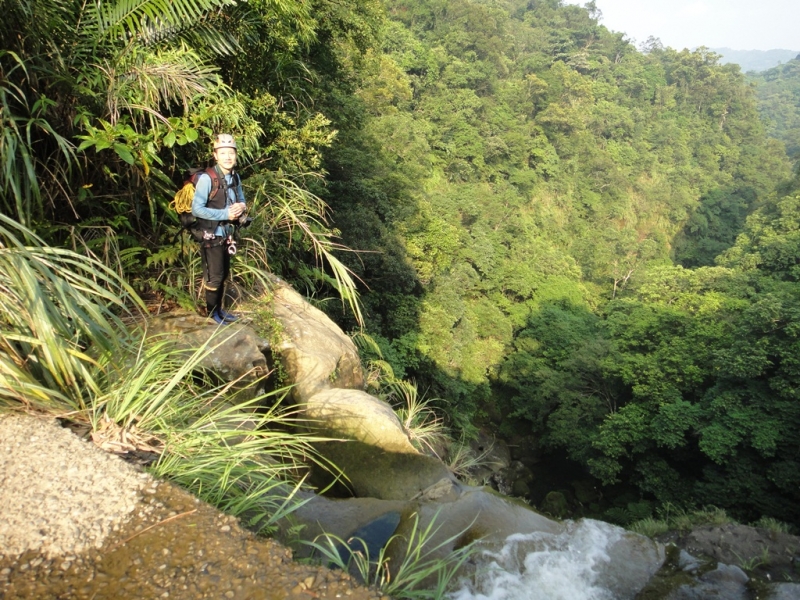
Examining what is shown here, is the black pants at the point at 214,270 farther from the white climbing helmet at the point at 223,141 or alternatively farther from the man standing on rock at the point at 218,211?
the white climbing helmet at the point at 223,141

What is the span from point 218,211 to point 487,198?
29.7 metres

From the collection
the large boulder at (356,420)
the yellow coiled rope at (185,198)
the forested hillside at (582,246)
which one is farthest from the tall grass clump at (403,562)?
the forested hillside at (582,246)

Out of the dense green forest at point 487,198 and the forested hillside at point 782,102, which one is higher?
the forested hillside at point 782,102

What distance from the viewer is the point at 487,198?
104 feet

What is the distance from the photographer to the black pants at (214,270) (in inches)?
144

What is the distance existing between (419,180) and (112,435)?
21692mm

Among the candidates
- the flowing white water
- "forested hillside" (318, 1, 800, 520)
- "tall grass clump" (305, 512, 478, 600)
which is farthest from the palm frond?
the flowing white water

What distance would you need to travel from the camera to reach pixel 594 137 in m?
44.2

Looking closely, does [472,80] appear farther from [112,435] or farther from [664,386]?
[112,435]

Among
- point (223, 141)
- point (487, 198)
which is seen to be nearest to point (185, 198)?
point (223, 141)

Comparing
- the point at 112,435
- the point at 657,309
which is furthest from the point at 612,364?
the point at 112,435

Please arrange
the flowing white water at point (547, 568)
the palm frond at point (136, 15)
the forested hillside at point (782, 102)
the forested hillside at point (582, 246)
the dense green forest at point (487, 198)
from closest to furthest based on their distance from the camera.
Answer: the flowing white water at point (547, 568), the palm frond at point (136, 15), the dense green forest at point (487, 198), the forested hillside at point (582, 246), the forested hillside at point (782, 102)

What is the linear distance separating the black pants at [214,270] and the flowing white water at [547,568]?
8.64 ft

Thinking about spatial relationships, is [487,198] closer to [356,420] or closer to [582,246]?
[582,246]
